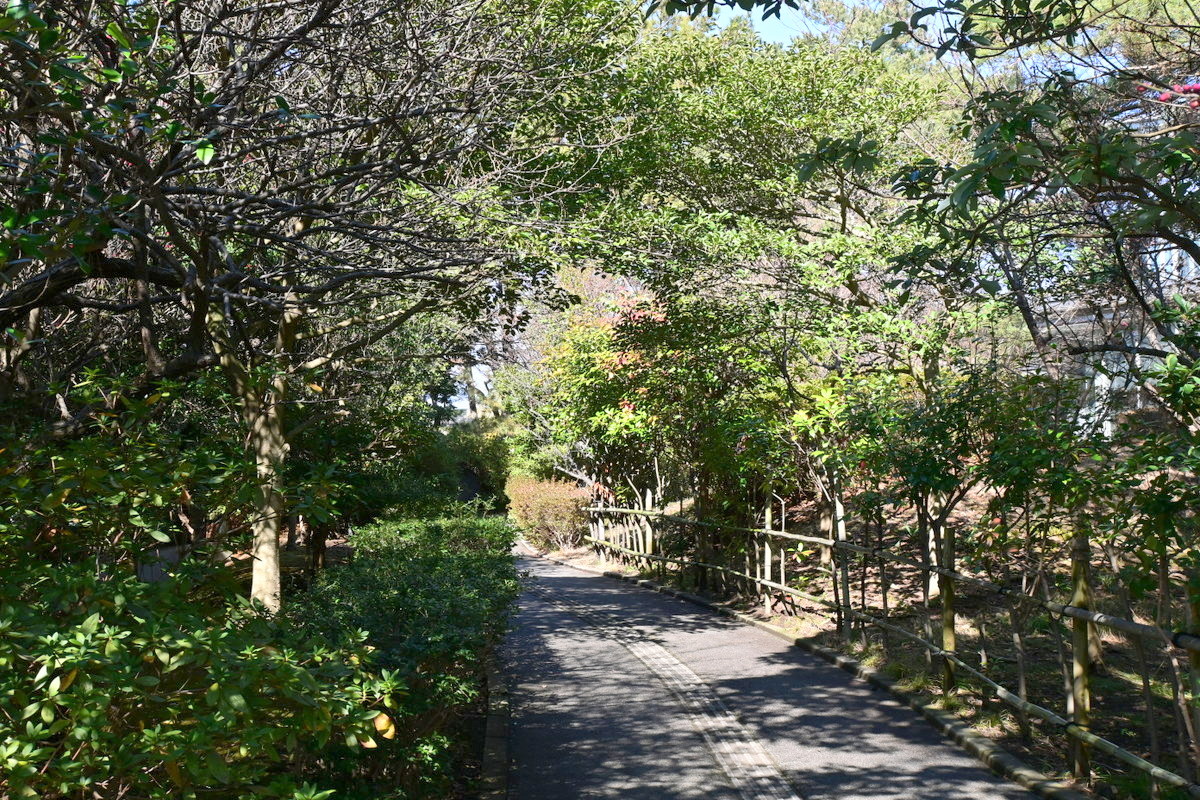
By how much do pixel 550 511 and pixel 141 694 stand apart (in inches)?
1034

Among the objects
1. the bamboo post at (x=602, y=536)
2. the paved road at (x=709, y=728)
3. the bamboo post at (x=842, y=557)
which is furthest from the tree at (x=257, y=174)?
the bamboo post at (x=602, y=536)

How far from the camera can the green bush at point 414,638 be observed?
5812 mm

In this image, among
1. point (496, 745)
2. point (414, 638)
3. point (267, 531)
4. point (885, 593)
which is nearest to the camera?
point (414, 638)

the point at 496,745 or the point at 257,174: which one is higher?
the point at 257,174

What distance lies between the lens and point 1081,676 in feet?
21.8

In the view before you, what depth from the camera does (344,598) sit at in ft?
22.3

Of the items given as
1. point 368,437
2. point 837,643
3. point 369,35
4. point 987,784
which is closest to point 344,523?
point 368,437

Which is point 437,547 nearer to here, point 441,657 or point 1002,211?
point 441,657

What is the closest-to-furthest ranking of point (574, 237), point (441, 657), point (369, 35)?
point (441, 657) → point (369, 35) → point (574, 237)

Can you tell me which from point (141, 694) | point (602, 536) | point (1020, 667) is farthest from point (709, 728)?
point (602, 536)

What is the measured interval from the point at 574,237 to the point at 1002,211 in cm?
531

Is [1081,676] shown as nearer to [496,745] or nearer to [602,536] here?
[496,745]

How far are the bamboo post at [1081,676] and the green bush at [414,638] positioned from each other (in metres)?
3.82

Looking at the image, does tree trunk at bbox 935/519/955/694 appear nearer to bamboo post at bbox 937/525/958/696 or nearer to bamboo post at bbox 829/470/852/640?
bamboo post at bbox 937/525/958/696
